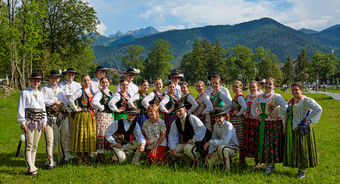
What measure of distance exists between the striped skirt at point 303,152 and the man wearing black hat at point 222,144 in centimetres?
117

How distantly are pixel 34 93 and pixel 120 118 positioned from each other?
200cm

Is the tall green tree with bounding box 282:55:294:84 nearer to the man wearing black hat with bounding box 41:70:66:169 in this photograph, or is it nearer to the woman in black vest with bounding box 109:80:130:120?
the woman in black vest with bounding box 109:80:130:120

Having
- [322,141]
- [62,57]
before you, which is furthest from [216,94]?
[62,57]

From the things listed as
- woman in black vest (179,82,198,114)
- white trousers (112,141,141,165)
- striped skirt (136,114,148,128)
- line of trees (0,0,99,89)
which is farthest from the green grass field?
line of trees (0,0,99,89)

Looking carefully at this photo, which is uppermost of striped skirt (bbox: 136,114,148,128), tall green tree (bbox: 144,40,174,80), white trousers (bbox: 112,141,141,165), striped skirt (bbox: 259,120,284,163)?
tall green tree (bbox: 144,40,174,80)

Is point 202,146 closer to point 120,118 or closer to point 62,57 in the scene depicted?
point 120,118

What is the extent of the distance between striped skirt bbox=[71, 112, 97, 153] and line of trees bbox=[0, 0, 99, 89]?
66.4ft

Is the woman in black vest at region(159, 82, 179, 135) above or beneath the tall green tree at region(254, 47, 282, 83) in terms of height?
beneath

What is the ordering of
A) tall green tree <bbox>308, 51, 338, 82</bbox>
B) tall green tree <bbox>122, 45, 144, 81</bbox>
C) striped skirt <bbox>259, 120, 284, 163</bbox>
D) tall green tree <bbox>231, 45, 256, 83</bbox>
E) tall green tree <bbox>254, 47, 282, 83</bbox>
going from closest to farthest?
striped skirt <bbox>259, 120, 284, 163</bbox> < tall green tree <bbox>308, 51, 338, 82</bbox> < tall green tree <bbox>231, 45, 256, 83</bbox> < tall green tree <bbox>254, 47, 282, 83</bbox> < tall green tree <bbox>122, 45, 144, 81</bbox>

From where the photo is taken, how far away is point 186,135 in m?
6.02

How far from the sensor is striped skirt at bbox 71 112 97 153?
604cm

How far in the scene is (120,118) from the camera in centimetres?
649

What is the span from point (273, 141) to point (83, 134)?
4.22 m

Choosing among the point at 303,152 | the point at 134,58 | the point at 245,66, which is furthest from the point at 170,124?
the point at 134,58
